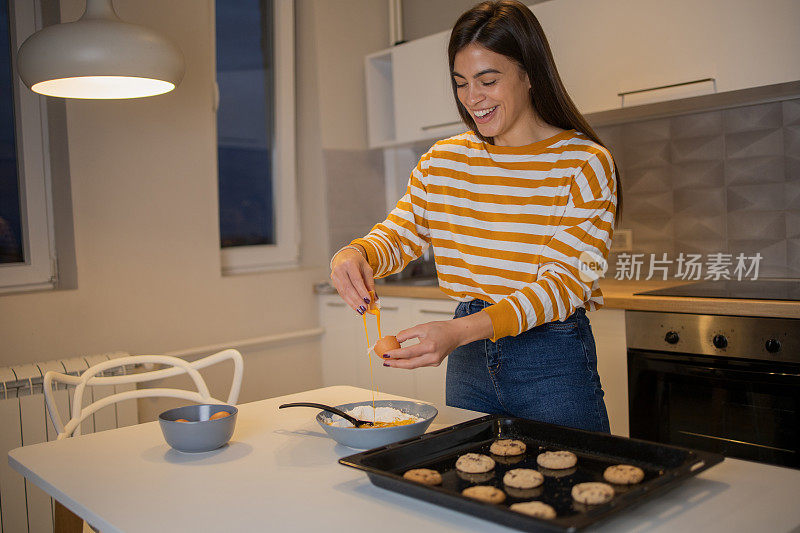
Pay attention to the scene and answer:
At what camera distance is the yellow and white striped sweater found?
1365mm

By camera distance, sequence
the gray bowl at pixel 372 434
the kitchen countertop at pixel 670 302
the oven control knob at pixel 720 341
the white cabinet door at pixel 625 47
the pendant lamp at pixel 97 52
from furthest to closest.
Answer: the white cabinet door at pixel 625 47 < the oven control knob at pixel 720 341 < the kitchen countertop at pixel 670 302 < the pendant lamp at pixel 97 52 < the gray bowl at pixel 372 434

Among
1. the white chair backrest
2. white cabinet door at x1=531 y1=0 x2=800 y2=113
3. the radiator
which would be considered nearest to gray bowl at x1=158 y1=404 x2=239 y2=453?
the white chair backrest

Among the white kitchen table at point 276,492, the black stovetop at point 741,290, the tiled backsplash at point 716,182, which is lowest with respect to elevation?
the white kitchen table at point 276,492

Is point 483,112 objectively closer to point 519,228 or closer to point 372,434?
point 519,228

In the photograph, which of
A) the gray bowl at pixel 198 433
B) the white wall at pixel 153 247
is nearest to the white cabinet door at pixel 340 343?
the white wall at pixel 153 247

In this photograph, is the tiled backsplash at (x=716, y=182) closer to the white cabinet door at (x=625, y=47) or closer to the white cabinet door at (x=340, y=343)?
the white cabinet door at (x=625, y=47)

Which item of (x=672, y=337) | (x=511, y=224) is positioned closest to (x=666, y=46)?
(x=672, y=337)

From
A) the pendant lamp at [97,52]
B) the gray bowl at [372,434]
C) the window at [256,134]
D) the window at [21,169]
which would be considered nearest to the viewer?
the gray bowl at [372,434]

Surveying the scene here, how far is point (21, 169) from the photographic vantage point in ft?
8.49

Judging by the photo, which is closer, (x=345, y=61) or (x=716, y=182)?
(x=716, y=182)

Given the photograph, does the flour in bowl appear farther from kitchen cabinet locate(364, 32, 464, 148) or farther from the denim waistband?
kitchen cabinet locate(364, 32, 464, 148)

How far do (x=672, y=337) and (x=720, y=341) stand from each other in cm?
14

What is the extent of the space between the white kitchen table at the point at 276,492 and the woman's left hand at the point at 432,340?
18 centimetres

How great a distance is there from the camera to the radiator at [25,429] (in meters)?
2.25
